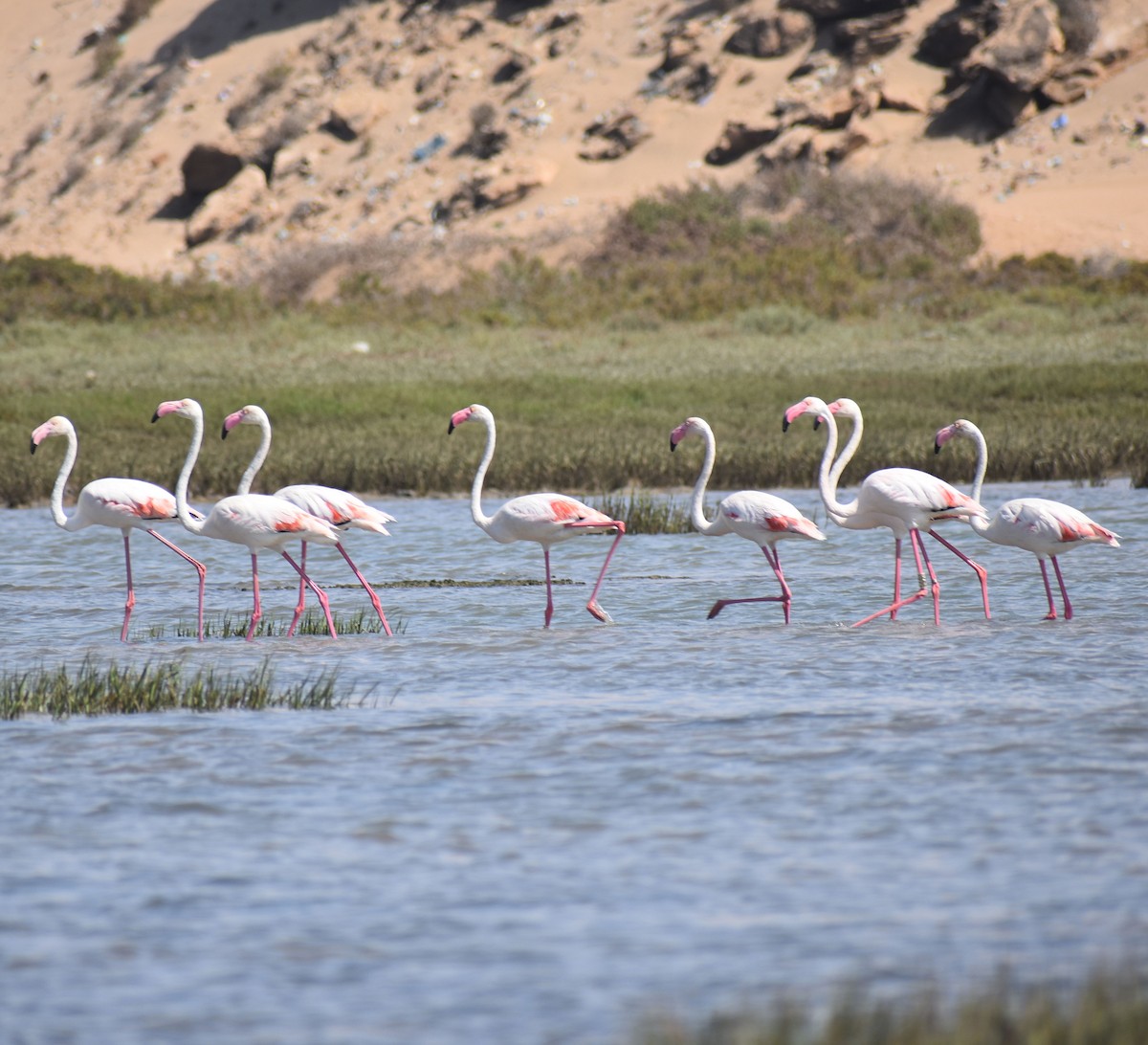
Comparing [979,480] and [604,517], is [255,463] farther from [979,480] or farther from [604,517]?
[979,480]

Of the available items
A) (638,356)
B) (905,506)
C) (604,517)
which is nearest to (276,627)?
(604,517)

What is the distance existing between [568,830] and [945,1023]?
2.40 metres

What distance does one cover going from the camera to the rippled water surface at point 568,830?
5035mm

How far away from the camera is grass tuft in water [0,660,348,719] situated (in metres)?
8.73

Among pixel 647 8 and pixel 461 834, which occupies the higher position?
pixel 647 8

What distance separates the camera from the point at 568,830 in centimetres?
661

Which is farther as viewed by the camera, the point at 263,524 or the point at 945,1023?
the point at 263,524

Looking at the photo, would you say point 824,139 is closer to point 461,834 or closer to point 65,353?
point 65,353

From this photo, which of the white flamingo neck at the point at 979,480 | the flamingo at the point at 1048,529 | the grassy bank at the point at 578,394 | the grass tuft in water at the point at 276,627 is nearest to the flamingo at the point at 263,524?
the grass tuft in water at the point at 276,627

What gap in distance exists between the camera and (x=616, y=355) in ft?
106

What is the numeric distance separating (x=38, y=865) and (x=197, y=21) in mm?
67568

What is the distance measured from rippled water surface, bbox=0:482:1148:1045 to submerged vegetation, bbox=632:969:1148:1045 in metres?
0.33

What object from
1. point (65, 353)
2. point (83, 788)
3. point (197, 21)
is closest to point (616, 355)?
point (65, 353)

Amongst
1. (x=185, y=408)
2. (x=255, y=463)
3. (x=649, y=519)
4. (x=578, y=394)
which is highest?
(x=578, y=394)
